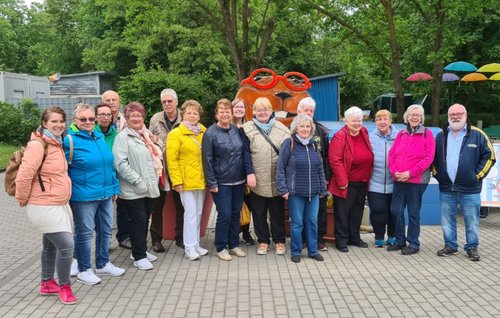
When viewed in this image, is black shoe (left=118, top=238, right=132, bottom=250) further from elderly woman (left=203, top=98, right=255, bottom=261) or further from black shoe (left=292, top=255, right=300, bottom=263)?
black shoe (left=292, top=255, right=300, bottom=263)

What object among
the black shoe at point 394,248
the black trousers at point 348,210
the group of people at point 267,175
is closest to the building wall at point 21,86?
the group of people at point 267,175

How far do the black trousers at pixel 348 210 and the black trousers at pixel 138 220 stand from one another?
2270 mm

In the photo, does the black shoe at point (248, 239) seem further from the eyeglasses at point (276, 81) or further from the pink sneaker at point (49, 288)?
the pink sneaker at point (49, 288)

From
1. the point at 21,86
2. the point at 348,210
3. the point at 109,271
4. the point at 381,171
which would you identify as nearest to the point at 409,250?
the point at 348,210

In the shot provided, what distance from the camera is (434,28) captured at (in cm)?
1176

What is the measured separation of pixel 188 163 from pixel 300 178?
127 cm

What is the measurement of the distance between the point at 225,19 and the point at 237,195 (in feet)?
24.7

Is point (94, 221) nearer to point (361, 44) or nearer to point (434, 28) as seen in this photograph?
point (434, 28)

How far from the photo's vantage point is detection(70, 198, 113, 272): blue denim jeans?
4.78 m

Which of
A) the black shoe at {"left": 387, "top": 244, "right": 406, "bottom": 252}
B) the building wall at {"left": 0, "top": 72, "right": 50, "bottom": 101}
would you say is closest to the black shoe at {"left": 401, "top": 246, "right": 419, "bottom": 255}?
the black shoe at {"left": 387, "top": 244, "right": 406, "bottom": 252}

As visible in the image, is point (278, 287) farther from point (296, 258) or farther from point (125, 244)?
point (125, 244)

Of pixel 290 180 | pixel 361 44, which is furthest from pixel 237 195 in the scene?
pixel 361 44

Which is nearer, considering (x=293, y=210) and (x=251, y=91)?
(x=293, y=210)

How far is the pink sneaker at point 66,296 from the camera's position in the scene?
14.9ft
